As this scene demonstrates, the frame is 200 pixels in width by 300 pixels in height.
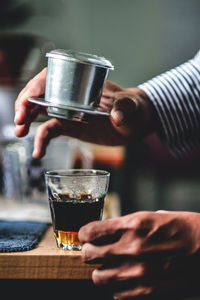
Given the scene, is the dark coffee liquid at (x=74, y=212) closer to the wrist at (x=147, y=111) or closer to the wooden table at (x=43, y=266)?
the wooden table at (x=43, y=266)

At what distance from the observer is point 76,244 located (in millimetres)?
756

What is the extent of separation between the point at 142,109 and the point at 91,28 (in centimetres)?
405

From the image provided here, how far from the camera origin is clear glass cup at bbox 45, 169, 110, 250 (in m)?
0.76

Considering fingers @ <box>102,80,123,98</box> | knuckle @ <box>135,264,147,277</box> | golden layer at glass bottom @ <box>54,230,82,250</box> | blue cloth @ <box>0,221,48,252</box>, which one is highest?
fingers @ <box>102,80,123,98</box>

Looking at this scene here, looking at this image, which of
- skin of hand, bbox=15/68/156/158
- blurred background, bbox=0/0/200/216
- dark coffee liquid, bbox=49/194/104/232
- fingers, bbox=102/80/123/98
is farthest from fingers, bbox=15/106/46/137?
blurred background, bbox=0/0/200/216

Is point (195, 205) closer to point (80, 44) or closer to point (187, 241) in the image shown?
point (80, 44)

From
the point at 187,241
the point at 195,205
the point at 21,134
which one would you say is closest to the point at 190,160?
the point at 195,205

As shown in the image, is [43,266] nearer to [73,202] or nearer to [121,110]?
[73,202]

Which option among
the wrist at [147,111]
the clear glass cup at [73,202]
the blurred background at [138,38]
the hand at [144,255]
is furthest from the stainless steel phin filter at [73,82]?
the blurred background at [138,38]

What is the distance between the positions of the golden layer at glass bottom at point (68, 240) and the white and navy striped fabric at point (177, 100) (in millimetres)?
594

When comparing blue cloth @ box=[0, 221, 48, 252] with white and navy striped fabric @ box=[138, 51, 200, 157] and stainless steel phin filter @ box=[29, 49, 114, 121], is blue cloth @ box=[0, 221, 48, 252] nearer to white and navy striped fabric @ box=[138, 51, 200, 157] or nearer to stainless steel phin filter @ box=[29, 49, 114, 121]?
stainless steel phin filter @ box=[29, 49, 114, 121]

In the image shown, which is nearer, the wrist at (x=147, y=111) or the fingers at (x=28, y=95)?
the fingers at (x=28, y=95)

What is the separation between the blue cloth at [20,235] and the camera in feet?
2.44

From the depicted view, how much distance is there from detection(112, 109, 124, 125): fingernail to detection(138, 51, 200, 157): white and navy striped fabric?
365mm
